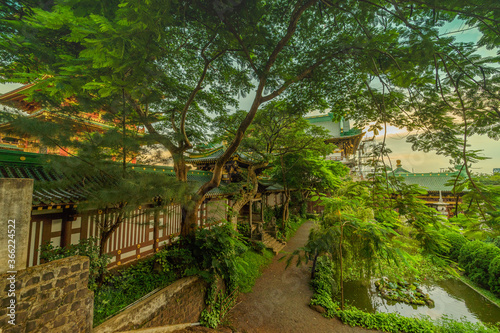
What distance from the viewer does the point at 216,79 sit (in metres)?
6.73

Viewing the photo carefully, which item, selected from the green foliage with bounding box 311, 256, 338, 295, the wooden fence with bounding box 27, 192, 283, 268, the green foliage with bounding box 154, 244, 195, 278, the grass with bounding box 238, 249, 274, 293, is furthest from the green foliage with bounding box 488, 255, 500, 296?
the wooden fence with bounding box 27, 192, 283, 268

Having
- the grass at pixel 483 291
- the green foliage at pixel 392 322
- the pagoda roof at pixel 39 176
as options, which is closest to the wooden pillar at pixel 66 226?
the pagoda roof at pixel 39 176

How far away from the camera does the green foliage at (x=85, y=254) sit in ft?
12.7

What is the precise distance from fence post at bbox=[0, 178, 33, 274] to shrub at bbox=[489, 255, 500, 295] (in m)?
14.7

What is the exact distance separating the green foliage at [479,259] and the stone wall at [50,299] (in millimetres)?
14714

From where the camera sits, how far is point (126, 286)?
440 cm

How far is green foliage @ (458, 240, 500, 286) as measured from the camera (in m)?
8.78

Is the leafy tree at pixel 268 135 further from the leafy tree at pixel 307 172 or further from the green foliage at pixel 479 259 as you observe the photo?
the green foliage at pixel 479 259

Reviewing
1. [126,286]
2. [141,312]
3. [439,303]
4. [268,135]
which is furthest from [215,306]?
[439,303]

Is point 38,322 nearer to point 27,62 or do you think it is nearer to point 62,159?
point 62,159

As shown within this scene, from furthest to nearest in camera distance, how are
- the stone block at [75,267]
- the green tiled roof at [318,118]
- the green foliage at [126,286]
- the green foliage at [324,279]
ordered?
the green tiled roof at [318,118]
the green foliage at [324,279]
the green foliage at [126,286]
the stone block at [75,267]

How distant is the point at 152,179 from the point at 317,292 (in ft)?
23.6

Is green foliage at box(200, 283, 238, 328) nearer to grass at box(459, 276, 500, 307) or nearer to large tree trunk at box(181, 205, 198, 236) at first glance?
large tree trunk at box(181, 205, 198, 236)

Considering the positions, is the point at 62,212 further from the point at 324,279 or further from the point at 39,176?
the point at 324,279
